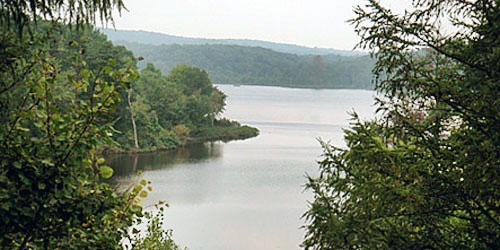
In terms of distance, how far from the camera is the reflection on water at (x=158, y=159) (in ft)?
108

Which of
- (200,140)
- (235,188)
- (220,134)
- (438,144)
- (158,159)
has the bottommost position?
(200,140)

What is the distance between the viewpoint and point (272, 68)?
523 feet

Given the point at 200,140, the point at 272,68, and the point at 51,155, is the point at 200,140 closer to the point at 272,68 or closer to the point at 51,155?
the point at 51,155

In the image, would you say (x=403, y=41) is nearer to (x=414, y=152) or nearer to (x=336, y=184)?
(x=414, y=152)

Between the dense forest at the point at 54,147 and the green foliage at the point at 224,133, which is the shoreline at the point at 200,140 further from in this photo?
the dense forest at the point at 54,147

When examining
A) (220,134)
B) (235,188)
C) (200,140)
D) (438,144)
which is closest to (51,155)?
(438,144)

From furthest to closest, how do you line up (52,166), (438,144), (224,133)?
(224,133) < (438,144) < (52,166)

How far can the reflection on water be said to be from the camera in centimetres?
3303

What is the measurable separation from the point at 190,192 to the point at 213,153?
13.9m

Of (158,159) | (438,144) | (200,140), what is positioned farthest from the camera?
(200,140)

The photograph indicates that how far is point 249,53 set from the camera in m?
157

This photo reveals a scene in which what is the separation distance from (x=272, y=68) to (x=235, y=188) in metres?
133

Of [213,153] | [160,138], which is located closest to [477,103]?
[213,153]

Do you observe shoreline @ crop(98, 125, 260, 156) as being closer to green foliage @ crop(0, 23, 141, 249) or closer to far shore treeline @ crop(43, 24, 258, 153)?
far shore treeline @ crop(43, 24, 258, 153)
